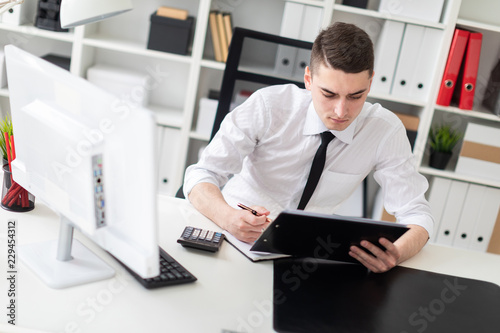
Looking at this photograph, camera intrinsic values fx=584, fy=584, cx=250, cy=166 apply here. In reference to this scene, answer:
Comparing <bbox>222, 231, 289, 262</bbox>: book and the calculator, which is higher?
the calculator

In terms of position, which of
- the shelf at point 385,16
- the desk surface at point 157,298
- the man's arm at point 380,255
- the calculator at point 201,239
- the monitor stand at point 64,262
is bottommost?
the desk surface at point 157,298

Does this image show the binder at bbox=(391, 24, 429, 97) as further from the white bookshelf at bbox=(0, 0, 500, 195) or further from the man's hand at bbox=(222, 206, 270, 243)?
the man's hand at bbox=(222, 206, 270, 243)

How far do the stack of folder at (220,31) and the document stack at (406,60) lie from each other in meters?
0.73

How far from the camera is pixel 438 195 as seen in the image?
2984 millimetres

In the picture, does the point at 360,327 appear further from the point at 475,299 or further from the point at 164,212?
the point at 164,212

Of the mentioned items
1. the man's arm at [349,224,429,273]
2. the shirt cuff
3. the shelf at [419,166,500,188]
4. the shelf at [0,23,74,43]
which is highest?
the shelf at [0,23,74,43]

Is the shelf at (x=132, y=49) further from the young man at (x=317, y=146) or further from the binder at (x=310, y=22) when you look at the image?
the young man at (x=317, y=146)

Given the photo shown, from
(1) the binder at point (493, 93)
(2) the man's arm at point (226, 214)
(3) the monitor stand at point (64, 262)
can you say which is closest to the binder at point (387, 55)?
(1) the binder at point (493, 93)

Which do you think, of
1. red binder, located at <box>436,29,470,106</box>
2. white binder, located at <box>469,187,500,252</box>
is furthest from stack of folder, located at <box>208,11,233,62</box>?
white binder, located at <box>469,187,500,252</box>

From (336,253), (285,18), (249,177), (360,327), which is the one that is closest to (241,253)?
(336,253)

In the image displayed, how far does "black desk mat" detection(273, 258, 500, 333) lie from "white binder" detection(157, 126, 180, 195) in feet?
5.50

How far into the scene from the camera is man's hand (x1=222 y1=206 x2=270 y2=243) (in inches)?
55.1

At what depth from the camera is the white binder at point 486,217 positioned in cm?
297

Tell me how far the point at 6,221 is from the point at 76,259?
0.79 feet
